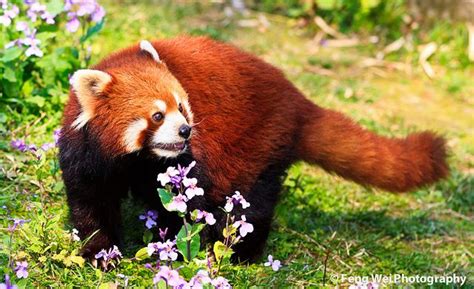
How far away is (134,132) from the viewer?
127 inches

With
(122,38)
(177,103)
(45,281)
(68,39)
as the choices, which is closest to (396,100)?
(122,38)

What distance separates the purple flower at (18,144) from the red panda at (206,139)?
69cm

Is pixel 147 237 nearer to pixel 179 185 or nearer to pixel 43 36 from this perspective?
pixel 179 185

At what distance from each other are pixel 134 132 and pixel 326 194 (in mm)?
1934

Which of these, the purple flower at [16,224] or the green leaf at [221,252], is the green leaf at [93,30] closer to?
the purple flower at [16,224]

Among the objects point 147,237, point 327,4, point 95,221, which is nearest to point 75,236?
point 95,221

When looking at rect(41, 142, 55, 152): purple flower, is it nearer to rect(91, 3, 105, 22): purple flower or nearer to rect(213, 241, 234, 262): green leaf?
rect(91, 3, 105, 22): purple flower

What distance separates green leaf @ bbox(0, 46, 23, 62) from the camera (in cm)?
428

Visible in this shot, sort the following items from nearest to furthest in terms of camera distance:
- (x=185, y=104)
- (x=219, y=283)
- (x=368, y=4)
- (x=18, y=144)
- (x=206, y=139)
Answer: (x=219, y=283)
(x=185, y=104)
(x=206, y=139)
(x=18, y=144)
(x=368, y=4)

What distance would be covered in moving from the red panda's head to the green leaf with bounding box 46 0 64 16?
1273mm

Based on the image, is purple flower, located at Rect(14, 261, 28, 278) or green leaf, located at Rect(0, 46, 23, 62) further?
green leaf, located at Rect(0, 46, 23, 62)

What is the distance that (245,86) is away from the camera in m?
3.89

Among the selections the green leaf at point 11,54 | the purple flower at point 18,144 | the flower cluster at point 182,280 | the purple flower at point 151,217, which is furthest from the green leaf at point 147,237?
the green leaf at point 11,54

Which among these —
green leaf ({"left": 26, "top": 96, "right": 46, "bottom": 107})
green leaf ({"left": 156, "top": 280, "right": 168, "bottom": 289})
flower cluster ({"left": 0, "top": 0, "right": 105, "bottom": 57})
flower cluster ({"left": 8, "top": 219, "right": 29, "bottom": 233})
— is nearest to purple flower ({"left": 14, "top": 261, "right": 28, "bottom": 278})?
flower cluster ({"left": 8, "top": 219, "right": 29, "bottom": 233})
